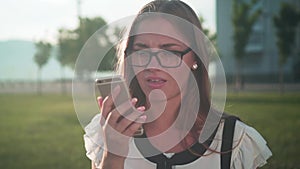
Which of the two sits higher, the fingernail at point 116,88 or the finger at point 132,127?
the fingernail at point 116,88

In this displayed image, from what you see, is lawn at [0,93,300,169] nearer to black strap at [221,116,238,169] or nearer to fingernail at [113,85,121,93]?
black strap at [221,116,238,169]

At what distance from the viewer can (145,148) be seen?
64.3 inches

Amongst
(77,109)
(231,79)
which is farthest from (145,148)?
(231,79)

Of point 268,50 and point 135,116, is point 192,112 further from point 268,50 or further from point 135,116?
point 268,50

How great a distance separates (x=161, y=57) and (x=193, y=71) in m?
0.17

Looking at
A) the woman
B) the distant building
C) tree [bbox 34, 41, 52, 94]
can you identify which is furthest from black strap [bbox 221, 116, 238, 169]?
tree [bbox 34, 41, 52, 94]

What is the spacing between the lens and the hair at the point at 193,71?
1.54m

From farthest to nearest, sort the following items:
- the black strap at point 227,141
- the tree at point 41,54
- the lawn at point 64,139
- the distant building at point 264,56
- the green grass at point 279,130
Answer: the distant building at point 264,56 → the tree at point 41,54 → the lawn at point 64,139 → the green grass at point 279,130 → the black strap at point 227,141

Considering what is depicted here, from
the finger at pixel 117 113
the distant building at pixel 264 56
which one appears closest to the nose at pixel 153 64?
the finger at pixel 117 113

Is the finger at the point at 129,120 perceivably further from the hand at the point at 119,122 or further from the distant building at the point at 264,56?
the distant building at the point at 264,56

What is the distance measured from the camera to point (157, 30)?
150cm

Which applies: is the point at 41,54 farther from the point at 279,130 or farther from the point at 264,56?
the point at 279,130

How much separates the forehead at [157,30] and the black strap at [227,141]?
388 mm

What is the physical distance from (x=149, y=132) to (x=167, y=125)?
0.08 meters
